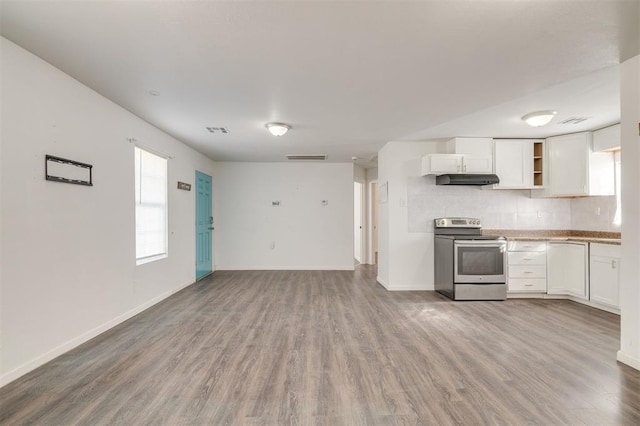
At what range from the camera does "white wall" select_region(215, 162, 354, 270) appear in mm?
6777

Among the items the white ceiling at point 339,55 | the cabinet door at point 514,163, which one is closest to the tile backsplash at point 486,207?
the cabinet door at point 514,163

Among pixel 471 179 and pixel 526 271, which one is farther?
pixel 471 179

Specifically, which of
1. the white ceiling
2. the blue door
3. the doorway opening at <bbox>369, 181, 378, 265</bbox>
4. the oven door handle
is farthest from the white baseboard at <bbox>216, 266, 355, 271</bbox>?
the white ceiling

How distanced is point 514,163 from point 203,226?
18.8ft

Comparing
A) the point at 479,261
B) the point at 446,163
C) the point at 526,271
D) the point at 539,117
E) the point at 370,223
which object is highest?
the point at 539,117

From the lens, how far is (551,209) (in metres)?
4.84

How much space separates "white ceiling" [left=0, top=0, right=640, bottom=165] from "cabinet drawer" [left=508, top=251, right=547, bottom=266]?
1913 mm

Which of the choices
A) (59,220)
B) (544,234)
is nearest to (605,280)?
(544,234)

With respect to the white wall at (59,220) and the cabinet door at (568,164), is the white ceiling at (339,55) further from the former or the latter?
the cabinet door at (568,164)

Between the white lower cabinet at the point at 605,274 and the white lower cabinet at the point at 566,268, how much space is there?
124mm

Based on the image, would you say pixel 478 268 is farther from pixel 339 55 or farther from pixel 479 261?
pixel 339 55

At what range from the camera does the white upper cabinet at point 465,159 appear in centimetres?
452

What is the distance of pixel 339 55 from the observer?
7.34 ft

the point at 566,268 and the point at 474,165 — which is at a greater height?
the point at 474,165
